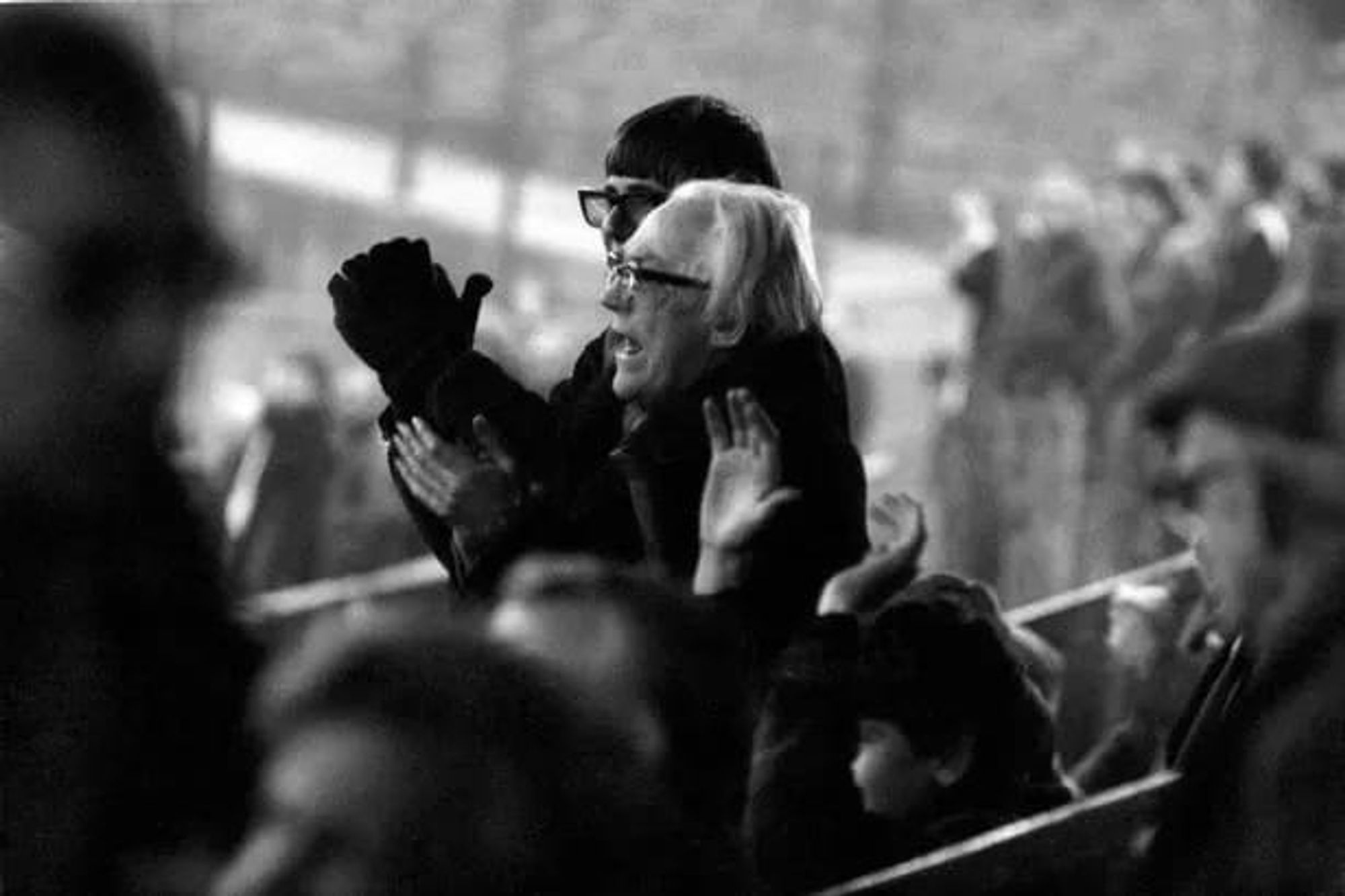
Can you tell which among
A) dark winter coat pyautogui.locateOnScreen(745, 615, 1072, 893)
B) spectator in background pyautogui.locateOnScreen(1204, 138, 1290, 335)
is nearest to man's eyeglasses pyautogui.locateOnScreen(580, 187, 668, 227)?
dark winter coat pyautogui.locateOnScreen(745, 615, 1072, 893)

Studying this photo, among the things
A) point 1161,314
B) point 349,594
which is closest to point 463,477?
point 349,594

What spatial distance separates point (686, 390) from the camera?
13.0ft

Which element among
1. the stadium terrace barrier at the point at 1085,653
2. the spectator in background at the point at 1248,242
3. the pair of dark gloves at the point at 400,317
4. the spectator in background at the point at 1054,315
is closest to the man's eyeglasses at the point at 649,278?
the pair of dark gloves at the point at 400,317

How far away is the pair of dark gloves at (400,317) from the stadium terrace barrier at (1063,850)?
0.82m

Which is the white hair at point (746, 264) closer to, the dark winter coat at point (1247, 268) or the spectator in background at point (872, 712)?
the spectator in background at point (872, 712)

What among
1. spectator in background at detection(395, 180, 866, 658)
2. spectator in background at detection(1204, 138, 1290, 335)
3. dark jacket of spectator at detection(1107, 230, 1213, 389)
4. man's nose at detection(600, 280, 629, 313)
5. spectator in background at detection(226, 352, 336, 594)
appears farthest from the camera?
dark jacket of spectator at detection(1107, 230, 1213, 389)

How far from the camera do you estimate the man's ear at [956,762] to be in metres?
4.14

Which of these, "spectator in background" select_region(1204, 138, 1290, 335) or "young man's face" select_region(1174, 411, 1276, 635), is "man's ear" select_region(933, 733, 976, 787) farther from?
"spectator in background" select_region(1204, 138, 1290, 335)

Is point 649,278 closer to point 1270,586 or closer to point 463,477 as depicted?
point 463,477

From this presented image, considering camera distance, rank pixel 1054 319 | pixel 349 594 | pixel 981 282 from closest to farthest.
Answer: pixel 349 594 < pixel 1054 319 < pixel 981 282

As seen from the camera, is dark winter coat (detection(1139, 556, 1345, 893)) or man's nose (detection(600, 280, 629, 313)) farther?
man's nose (detection(600, 280, 629, 313))

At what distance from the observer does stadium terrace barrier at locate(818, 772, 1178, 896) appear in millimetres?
3777

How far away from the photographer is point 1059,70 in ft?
76.9

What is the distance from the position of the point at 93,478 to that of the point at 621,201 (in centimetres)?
161
